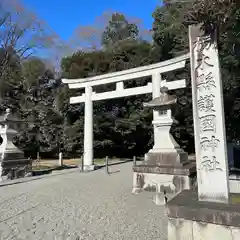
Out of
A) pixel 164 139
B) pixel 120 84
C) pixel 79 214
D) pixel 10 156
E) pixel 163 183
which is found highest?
pixel 120 84

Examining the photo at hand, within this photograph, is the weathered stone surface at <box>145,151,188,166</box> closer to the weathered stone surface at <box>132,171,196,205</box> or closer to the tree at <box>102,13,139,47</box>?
the weathered stone surface at <box>132,171,196,205</box>

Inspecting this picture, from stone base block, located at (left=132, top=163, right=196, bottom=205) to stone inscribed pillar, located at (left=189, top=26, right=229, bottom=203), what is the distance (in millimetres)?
3112

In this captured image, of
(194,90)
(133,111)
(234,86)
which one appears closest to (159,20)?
(133,111)

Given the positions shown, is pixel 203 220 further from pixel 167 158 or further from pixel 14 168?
pixel 14 168

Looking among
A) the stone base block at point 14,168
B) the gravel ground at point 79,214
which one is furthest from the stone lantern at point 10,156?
the gravel ground at point 79,214

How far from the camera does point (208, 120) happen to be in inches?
115

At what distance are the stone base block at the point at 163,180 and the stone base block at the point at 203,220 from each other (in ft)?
10.1

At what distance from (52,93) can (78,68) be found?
4.02 metres

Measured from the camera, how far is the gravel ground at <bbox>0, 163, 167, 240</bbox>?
3.72 meters

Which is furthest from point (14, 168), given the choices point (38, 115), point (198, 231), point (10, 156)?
point (38, 115)

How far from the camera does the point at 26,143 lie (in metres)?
19.6

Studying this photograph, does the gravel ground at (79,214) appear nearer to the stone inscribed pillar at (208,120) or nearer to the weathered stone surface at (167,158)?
the weathered stone surface at (167,158)

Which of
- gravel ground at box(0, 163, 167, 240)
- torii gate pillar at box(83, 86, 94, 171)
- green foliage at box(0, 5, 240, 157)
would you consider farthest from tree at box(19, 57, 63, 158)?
gravel ground at box(0, 163, 167, 240)

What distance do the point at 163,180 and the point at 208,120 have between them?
3.87 meters
